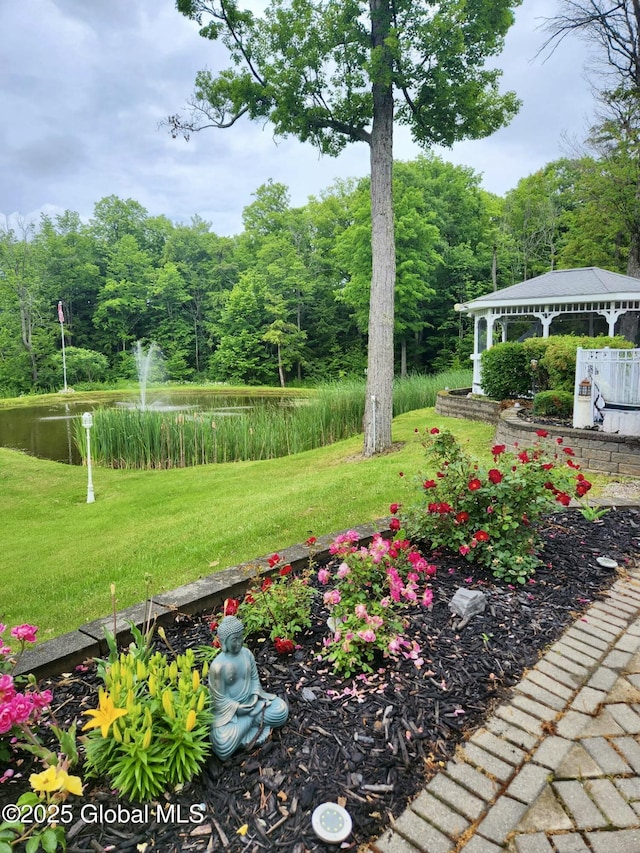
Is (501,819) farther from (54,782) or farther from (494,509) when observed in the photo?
(494,509)

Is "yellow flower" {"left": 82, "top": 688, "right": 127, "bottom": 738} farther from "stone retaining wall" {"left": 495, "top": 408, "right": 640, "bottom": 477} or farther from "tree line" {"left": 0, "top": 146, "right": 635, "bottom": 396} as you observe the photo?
"tree line" {"left": 0, "top": 146, "right": 635, "bottom": 396}

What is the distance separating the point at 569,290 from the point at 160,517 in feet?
31.4

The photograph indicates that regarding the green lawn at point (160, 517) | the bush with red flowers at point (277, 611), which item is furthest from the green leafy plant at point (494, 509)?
the bush with red flowers at point (277, 611)

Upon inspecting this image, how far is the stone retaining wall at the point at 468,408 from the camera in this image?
8.74 m

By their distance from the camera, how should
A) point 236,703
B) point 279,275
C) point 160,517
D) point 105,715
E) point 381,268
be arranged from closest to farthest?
1. point 105,715
2. point 236,703
3. point 160,517
4. point 381,268
5. point 279,275

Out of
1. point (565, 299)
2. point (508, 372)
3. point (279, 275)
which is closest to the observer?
point (508, 372)

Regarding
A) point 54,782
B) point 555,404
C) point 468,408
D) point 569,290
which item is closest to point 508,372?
point 468,408

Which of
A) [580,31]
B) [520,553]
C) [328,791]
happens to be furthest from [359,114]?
[580,31]

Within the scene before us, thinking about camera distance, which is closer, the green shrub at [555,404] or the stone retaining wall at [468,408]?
the green shrub at [555,404]

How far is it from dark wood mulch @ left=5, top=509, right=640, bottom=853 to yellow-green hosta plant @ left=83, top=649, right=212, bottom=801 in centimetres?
7

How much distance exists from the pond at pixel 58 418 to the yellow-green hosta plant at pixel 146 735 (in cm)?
869

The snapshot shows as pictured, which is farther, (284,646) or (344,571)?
(344,571)

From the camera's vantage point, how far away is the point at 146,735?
1314 mm

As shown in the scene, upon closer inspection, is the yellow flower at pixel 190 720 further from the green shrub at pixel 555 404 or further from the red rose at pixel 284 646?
the green shrub at pixel 555 404
